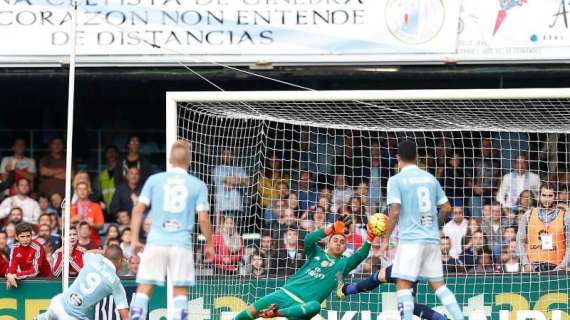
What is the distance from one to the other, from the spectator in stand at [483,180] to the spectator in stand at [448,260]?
443 mm

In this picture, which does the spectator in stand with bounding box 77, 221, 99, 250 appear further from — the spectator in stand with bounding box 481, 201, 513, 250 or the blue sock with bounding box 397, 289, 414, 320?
the blue sock with bounding box 397, 289, 414, 320

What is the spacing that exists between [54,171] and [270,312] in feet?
17.1

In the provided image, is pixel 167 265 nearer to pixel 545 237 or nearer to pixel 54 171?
pixel 545 237

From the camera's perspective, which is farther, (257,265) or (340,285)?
(257,265)

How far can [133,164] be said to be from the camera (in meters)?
17.8

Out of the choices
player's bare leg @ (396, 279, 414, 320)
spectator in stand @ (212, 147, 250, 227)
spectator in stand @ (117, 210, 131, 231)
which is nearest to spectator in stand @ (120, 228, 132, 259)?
spectator in stand @ (117, 210, 131, 231)

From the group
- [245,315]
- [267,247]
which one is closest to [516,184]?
[267,247]

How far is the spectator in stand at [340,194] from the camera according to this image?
52.4ft

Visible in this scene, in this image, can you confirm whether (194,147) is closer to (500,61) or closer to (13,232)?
(13,232)

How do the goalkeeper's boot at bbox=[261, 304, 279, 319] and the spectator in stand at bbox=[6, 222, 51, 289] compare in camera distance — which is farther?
the spectator in stand at bbox=[6, 222, 51, 289]

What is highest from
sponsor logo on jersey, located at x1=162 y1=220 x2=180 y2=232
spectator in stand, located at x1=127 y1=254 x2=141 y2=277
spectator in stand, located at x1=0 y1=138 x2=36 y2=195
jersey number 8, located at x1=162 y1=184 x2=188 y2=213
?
spectator in stand, located at x1=0 y1=138 x2=36 y2=195

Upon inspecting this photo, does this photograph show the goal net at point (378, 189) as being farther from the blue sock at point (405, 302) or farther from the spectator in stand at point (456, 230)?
the blue sock at point (405, 302)

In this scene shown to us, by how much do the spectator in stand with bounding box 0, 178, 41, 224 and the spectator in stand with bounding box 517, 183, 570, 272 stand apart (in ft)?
18.6

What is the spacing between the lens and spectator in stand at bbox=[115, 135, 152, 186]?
17.7m
